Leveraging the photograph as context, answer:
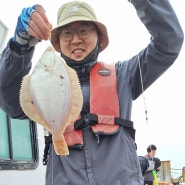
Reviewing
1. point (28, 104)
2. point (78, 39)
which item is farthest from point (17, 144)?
point (28, 104)

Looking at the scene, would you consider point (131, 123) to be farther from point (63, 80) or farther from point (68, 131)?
point (63, 80)

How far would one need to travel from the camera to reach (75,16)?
104 inches

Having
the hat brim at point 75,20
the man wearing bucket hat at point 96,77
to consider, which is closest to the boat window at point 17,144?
the man wearing bucket hat at point 96,77

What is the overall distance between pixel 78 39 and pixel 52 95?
571 millimetres

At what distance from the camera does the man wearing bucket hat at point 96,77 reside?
2.35 metres

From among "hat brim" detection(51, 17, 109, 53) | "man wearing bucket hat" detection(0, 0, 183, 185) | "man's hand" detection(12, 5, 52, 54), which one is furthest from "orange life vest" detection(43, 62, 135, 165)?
"man's hand" detection(12, 5, 52, 54)

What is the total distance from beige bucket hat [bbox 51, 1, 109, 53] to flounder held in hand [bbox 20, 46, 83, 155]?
487 mm

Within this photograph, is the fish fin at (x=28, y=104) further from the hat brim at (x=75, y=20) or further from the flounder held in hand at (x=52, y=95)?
the hat brim at (x=75, y=20)

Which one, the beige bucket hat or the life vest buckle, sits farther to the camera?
the beige bucket hat

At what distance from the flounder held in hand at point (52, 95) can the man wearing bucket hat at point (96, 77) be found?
0.25 metres

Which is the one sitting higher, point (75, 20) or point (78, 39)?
point (75, 20)

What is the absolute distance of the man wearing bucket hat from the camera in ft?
7.71

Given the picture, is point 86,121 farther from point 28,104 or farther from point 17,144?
point 17,144

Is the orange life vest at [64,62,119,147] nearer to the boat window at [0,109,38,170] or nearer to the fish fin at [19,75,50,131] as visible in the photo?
the fish fin at [19,75,50,131]
